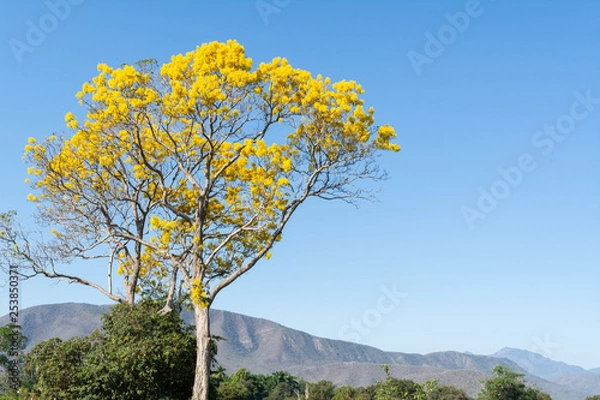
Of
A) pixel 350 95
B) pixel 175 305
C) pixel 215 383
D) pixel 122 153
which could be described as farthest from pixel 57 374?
pixel 350 95

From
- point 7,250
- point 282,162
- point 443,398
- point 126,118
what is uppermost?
point 126,118

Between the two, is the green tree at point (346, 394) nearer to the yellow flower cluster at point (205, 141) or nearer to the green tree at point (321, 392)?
the green tree at point (321, 392)

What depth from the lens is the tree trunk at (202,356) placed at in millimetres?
16047

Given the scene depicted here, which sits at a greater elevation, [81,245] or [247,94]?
[247,94]

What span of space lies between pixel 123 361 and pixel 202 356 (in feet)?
6.40

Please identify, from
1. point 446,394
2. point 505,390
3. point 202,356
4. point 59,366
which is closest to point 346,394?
point 446,394

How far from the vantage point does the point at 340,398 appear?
255 ft

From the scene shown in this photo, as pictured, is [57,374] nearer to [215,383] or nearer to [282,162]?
[215,383]

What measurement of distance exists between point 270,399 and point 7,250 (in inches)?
3125

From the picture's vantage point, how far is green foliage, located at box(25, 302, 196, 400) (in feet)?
51.8

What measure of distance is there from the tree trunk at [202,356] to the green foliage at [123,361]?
69cm

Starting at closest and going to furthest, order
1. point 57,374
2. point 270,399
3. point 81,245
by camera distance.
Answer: point 57,374, point 81,245, point 270,399

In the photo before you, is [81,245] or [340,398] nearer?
[81,245]

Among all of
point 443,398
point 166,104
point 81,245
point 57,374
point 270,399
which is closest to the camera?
point 57,374
